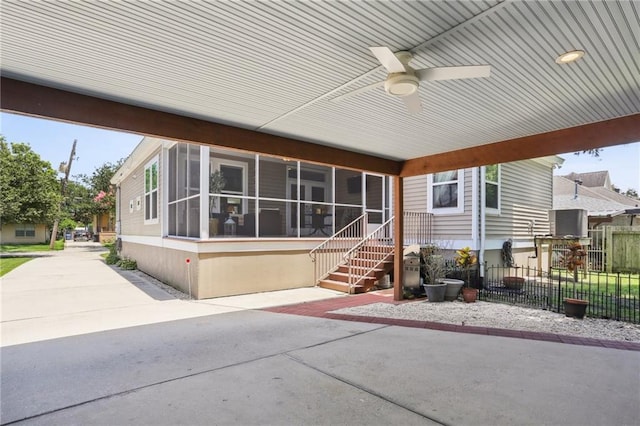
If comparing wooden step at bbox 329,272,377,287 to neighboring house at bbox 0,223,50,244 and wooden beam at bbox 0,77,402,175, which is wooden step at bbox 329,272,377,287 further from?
neighboring house at bbox 0,223,50,244

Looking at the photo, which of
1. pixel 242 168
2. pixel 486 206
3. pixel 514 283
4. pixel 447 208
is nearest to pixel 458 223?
pixel 447 208

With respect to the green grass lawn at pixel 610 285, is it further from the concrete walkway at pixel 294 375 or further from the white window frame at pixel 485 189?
the concrete walkway at pixel 294 375

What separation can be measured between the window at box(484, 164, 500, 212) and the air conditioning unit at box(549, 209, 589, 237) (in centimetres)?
304

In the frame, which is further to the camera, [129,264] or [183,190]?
[129,264]

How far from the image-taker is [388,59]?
2.88m

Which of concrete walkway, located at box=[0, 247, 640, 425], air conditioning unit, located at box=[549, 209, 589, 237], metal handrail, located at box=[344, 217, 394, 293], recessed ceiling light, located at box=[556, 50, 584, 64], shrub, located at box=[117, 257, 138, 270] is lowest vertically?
shrub, located at box=[117, 257, 138, 270]

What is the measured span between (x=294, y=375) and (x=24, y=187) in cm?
2083

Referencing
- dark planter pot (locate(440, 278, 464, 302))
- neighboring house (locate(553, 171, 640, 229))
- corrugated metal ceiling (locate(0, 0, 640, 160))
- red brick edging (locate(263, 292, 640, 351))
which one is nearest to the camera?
corrugated metal ceiling (locate(0, 0, 640, 160))

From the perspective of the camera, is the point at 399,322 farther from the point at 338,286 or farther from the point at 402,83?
the point at 402,83

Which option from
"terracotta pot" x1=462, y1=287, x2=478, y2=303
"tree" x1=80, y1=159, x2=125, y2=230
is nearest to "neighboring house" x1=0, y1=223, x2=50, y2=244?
"tree" x1=80, y1=159, x2=125, y2=230

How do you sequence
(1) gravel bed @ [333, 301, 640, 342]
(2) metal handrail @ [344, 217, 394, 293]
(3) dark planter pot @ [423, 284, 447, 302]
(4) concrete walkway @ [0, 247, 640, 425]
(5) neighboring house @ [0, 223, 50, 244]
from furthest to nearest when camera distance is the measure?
(5) neighboring house @ [0, 223, 50, 244], (2) metal handrail @ [344, 217, 394, 293], (3) dark planter pot @ [423, 284, 447, 302], (1) gravel bed @ [333, 301, 640, 342], (4) concrete walkway @ [0, 247, 640, 425]

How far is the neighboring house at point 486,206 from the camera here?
29.7 feet

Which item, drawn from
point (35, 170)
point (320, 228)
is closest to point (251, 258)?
point (320, 228)

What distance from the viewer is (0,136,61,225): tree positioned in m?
17.4
